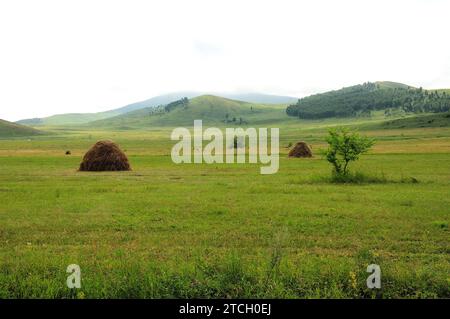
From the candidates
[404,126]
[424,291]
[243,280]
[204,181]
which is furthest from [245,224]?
[404,126]

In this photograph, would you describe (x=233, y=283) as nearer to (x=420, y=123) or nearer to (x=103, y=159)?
(x=103, y=159)

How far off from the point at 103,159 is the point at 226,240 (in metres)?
24.6

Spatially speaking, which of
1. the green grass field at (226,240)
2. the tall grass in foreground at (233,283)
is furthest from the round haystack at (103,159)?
the tall grass in foreground at (233,283)

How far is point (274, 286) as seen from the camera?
7488 mm

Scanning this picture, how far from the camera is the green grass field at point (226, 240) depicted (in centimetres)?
762

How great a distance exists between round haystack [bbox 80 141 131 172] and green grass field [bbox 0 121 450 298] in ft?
34.1

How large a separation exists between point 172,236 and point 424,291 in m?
6.74

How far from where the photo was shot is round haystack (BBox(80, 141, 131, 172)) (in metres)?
33.9

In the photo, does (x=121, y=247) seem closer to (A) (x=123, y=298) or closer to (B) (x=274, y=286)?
(A) (x=123, y=298)

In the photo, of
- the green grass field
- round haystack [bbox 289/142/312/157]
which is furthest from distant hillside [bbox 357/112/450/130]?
the green grass field

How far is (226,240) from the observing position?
11.5m

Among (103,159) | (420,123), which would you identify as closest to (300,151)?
(103,159)

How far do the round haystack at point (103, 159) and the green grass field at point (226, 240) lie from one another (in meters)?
10.4

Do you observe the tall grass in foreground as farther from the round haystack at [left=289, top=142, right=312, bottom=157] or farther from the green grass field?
the round haystack at [left=289, top=142, right=312, bottom=157]
